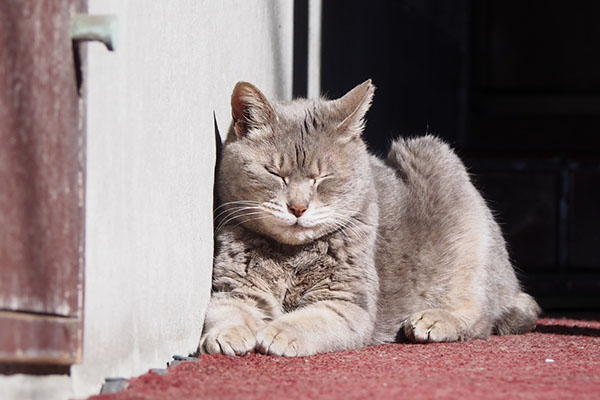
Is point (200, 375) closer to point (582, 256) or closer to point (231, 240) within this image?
point (231, 240)

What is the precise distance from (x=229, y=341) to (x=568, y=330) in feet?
6.56

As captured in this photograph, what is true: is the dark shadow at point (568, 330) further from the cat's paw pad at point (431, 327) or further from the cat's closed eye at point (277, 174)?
the cat's closed eye at point (277, 174)

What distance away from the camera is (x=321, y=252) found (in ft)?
12.2

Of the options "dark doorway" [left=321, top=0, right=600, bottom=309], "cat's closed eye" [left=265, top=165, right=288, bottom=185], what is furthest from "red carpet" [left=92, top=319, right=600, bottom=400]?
"dark doorway" [left=321, top=0, right=600, bottom=309]

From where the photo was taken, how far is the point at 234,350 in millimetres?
3160

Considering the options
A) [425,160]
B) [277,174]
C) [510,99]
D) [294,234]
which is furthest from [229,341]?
[510,99]

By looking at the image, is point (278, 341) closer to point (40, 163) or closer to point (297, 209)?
point (297, 209)

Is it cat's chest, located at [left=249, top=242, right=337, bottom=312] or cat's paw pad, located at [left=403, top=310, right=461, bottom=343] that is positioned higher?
cat's chest, located at [left=249, top=242, right=337, bottom=312]

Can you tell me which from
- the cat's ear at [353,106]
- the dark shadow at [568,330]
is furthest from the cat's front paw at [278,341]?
the dark shadow at [568,330]

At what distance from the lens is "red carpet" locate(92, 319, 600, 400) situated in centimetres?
245

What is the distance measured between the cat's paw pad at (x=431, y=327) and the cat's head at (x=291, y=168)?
0.53m

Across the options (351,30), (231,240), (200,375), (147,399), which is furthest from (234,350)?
(351,30)

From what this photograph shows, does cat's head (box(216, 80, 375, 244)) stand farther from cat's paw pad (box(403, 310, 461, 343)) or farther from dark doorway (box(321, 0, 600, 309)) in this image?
dark doorway (box(321, 0, 600, 309))

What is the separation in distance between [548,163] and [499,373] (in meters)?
Answer: 4.16
